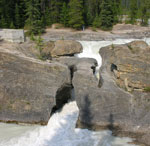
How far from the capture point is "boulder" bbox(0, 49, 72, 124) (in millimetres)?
10859

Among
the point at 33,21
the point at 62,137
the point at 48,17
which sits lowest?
the point at 62,137

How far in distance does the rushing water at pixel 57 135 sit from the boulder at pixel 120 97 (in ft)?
1.65

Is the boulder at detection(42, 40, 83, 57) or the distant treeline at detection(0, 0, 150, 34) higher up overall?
the distant treeline at detection(0, 0, 150, 34)

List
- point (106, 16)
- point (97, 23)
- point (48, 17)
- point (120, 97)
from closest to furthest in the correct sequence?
point (120, 97) → point (97, 23) → point (106, 16) → point (48, 17)

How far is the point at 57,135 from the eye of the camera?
945 centimetres

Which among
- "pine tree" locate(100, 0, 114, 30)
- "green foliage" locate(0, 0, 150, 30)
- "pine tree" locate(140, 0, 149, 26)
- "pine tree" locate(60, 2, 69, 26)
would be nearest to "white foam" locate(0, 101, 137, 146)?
"green foliage" locate(0, 0, 150, 30)

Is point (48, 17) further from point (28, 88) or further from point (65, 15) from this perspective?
point (28, 88)

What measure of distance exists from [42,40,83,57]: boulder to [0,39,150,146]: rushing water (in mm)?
8977

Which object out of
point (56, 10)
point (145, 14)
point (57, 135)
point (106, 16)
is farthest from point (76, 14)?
point (57, 135)

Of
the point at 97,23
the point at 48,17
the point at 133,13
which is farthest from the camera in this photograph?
the point at 133,13

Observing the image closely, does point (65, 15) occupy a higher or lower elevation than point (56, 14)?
lower

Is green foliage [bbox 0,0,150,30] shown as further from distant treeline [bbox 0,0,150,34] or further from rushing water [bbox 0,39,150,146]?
rushing water [bbox 0,39,150,146]

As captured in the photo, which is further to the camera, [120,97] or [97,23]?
[97,23]

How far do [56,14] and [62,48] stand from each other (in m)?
18.0
